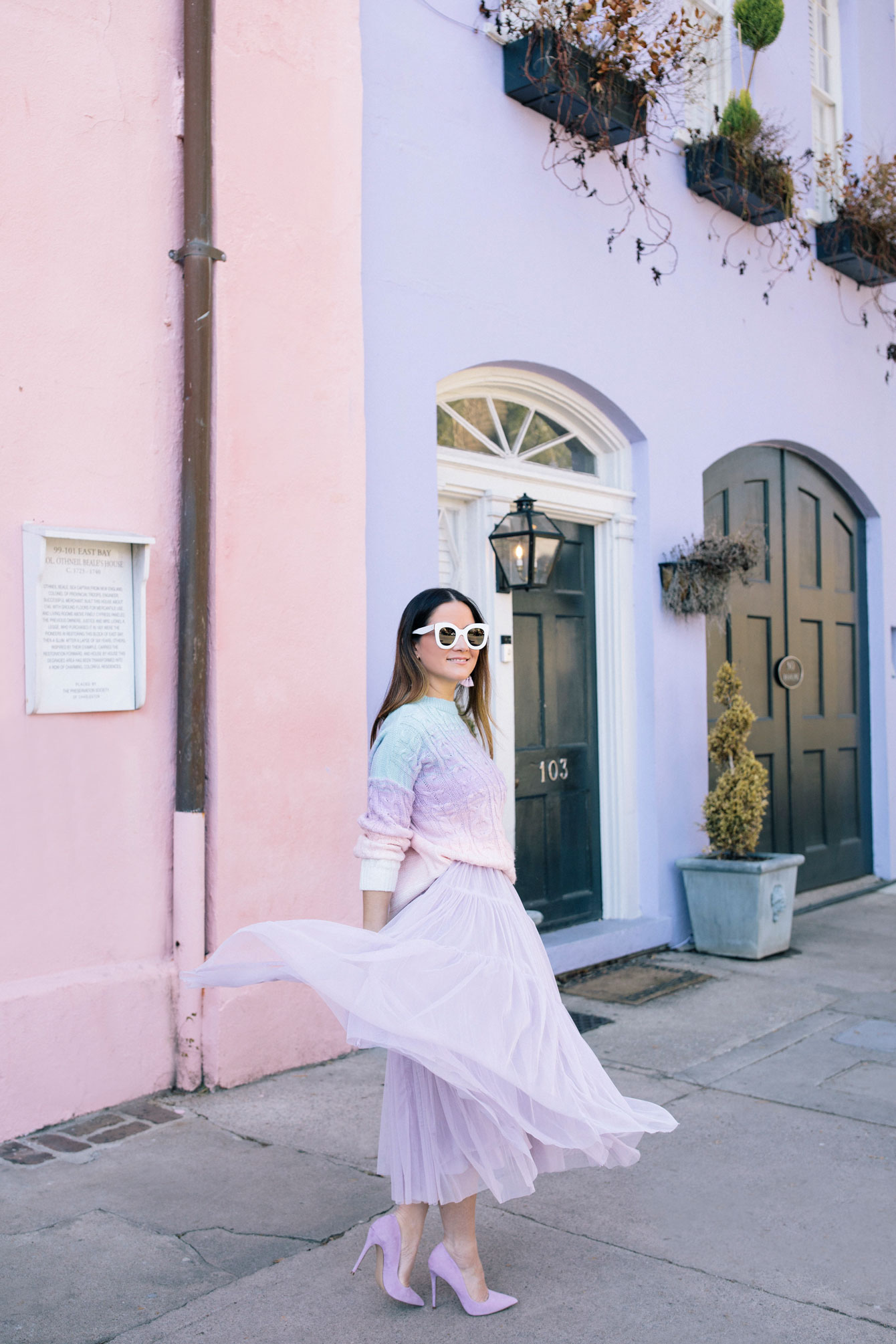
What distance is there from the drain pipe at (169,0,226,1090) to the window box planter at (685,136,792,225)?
3744mm

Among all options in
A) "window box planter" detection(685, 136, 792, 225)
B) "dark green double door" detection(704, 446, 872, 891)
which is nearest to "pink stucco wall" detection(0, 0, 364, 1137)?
"window box planter" detection(685, 136, 792, 225)

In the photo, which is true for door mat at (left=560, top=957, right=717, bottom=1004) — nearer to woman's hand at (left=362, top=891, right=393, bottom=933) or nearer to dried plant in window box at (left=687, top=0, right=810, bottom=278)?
woman's hand at (left=362, top=891, right=393, bottom=933)

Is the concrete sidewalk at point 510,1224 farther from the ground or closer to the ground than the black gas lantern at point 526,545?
closer to the ground

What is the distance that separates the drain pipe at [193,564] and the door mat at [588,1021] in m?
1.80

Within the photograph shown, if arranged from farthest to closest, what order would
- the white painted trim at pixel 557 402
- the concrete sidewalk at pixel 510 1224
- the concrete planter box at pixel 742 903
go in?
1. the concrete planter box at pixel 742 903
2. the white painted trim at pixel 557 402
3. the concrete sidewalk at pixel 510 1224

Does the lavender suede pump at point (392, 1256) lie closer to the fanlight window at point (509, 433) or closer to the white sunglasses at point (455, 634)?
the white sunglasses at point (455, 634)

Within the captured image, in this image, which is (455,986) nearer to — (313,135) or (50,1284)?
(50,1284)

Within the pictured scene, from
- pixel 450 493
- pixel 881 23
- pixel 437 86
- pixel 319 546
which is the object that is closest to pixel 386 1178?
pixel 319 546

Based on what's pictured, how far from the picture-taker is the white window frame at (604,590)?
601 centimetres

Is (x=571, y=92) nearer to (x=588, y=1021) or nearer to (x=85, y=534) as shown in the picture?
(x=85, y=534)

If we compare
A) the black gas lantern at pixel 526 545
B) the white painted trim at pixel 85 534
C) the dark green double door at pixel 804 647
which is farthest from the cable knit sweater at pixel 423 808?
the dark green double door at pixel 804 647

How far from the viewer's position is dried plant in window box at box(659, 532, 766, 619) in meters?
6.68

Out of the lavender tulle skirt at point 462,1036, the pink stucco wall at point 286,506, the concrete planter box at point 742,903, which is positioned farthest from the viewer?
the concrete planter box at point 742,903

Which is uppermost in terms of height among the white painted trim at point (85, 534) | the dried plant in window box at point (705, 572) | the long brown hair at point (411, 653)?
the dried plant in window box at point (705, 572)
